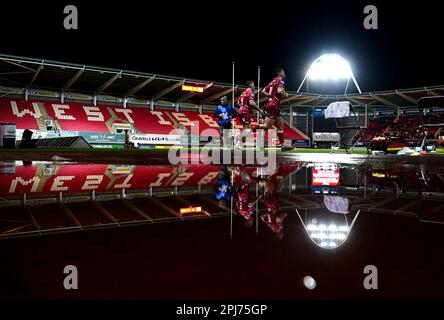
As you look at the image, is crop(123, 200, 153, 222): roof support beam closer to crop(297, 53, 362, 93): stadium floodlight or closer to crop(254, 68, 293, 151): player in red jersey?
crop(254, 68, 293, 151): player in red jersey

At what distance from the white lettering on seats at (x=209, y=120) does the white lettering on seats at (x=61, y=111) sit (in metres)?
11.4

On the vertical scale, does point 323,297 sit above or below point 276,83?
below

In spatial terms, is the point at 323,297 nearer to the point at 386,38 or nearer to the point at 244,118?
the point at 244,118

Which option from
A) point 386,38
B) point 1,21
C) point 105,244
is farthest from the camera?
point 386,38

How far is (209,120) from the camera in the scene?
32.8 m

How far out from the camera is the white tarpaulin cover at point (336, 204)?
170 cm

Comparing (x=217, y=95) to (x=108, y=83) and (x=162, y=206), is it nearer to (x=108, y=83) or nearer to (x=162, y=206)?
(x=108, y=83)

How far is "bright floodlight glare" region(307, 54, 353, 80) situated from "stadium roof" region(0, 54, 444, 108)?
206cm

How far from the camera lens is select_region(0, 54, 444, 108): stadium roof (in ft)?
73.2

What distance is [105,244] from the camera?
41.3 inches

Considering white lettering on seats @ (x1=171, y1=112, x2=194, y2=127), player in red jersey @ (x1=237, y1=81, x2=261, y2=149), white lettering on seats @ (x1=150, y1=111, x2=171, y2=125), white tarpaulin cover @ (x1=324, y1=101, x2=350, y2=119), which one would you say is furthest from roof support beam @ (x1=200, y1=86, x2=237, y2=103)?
white tarpaulin cover @ (x1=324, y1=101, x2=350, y2=119)

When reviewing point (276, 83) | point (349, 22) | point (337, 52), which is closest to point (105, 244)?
point (276, 83)
